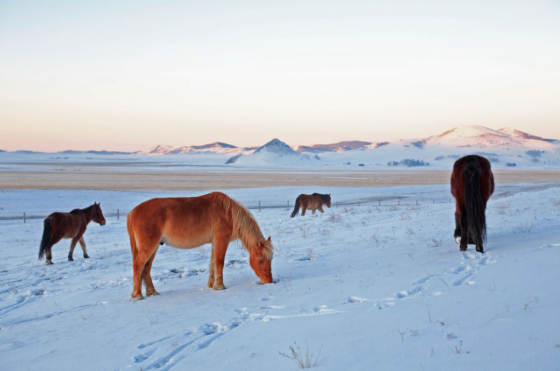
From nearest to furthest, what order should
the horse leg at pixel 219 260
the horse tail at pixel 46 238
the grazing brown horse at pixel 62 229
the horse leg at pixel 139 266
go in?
the horse leg at pixel 139 266 < the horse leg at pixel 219 260 < the horse tail at pixel 46 238 < the grazing brown horse at pixel 62 229

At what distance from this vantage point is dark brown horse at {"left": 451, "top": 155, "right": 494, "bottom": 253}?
784 centimetres

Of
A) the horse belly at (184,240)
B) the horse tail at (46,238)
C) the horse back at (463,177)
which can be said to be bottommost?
the horse tail at (46,238)

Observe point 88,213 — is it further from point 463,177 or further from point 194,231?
point 463,177

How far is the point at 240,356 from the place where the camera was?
4336 mm

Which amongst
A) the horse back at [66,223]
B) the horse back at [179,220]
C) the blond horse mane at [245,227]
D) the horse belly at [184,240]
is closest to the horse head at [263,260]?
the blond horse mane at [245,227]

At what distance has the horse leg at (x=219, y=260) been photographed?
7.43 metres

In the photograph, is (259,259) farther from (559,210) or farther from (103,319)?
(559,210)

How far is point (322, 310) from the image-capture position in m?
5.59

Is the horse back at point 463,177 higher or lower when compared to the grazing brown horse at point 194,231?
higher

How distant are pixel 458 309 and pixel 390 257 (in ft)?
12.4

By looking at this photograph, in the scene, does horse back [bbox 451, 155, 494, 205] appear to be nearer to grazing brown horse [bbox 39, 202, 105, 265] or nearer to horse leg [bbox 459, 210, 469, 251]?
horse leg [bbox 459, 210, 469, 251]

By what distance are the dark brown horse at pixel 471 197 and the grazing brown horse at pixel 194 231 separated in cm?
380

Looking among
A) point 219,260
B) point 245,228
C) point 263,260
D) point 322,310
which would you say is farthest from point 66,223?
point 322,310

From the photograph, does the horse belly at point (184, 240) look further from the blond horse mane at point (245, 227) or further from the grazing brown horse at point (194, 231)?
the blond horse mane at point (245, 227)
